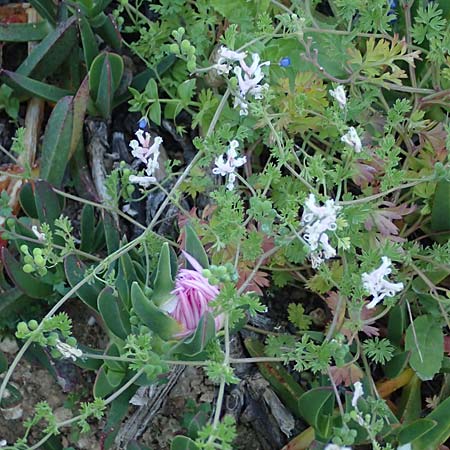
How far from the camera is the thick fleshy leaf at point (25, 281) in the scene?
1.53 meters

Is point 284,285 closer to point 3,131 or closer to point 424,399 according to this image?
point 424,399

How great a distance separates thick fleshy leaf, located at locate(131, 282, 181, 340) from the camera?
1243 millimetres

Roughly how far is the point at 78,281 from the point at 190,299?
9.9 inches

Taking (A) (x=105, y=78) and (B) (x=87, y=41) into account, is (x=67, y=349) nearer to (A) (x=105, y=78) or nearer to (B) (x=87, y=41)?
(A) (x=105, y=78)

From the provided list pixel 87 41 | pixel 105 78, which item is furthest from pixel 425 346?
pixel 87 41

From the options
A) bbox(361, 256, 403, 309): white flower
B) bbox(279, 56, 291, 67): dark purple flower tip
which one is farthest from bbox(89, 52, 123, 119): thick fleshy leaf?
bbox(361, 256, 403, 309): white flower

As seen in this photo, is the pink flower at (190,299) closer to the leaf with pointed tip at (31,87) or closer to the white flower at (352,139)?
the white flower at (352,139)

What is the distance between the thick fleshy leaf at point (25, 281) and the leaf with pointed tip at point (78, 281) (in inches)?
4.8

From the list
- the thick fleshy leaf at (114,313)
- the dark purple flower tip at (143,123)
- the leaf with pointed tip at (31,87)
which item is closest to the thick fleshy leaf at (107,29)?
the leaf with pointed tip at (31,87)

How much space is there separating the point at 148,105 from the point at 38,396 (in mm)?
641

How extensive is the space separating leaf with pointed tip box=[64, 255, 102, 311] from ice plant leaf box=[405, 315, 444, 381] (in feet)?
1.82

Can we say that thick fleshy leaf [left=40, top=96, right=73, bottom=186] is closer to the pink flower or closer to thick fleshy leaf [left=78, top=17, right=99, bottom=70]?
thick fleshy leaf [left=78, top=17, right=99, bottom=70]

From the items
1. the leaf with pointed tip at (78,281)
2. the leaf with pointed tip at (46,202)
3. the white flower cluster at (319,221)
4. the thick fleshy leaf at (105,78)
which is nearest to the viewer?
the white flower cluster at (319,221)

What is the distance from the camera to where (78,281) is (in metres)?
1.48
